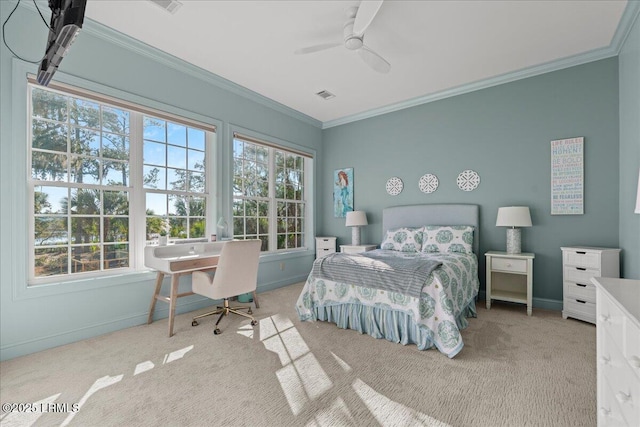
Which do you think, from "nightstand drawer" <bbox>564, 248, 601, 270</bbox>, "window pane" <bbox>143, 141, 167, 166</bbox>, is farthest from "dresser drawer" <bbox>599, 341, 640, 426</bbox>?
"window pane" <bbox>143, 141, 167, 166</bbox>

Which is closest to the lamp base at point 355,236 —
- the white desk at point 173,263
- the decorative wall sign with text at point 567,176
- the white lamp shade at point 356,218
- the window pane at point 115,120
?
the white lamp shade at point 356,218

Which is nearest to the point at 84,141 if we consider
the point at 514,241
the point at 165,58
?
the point at 165,58

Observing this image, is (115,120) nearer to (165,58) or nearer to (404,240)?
(165,58)

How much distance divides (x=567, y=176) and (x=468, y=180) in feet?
3.58

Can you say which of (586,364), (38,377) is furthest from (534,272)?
(38,377)

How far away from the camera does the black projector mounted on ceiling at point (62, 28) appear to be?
136 centimetres

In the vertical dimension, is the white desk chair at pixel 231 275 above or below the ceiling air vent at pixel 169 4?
below

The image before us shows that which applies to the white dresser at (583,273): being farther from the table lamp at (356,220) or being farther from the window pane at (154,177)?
the window pane at (154,177)

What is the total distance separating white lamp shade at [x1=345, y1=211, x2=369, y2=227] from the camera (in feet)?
16.3

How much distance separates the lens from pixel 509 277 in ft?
13.0

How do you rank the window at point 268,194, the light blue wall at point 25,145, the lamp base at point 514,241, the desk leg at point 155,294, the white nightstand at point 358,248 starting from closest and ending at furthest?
the light blue wall at point 25,145 → the desk leg at point 155,294 → the lamp base at point 514,241 → the window at point 268,194 → the white nightstand at point 358,248

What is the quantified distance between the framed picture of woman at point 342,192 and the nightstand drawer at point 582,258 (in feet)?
10.3

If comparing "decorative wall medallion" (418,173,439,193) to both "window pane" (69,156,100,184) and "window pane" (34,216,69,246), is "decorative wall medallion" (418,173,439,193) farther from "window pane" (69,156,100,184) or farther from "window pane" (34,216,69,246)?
"window pane" (34,216,69,246)

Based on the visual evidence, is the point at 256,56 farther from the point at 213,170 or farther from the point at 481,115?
the point at 481,115
